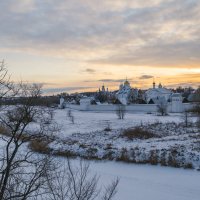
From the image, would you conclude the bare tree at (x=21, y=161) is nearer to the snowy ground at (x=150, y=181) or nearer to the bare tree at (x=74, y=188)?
the bare tree at (x=74, y=188)

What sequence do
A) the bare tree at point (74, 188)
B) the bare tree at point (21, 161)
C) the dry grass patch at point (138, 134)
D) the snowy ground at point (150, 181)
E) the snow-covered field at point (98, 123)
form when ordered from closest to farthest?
the bare tree at point (74, 188) → the bare tree at point (21, 161) → the snowy ground at point (150, 181) → the dry grass patch at point (138, 134) → the snow-covered field at point (98, 123)

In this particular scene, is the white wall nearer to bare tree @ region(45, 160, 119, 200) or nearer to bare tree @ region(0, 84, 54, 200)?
bare tree @ region(45, 160, 119, 200)

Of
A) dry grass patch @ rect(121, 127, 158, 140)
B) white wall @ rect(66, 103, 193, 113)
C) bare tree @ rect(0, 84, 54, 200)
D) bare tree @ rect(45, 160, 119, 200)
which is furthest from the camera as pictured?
white wall @ rect(66, 103, 193, 113)

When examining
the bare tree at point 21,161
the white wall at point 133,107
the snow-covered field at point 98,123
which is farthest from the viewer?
the white wall at point 133,107

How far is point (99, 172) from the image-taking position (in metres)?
20.5

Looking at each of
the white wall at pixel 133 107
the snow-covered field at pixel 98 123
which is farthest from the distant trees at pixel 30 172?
the white wall at pixel 133 107

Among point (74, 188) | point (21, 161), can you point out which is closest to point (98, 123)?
point (21, 161)

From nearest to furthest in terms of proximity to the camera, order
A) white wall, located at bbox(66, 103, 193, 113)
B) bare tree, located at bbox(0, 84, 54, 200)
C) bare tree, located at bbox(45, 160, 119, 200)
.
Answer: bare tree, located at bbox(45, 160, 119, 200)
bare tree, located at bbox(0, 84, 54, 200)
white wall, located at bbox(66, 103, 193, 113)

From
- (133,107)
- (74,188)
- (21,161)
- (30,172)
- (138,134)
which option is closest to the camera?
(74,188)

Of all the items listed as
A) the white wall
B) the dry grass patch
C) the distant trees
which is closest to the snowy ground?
the distant trees

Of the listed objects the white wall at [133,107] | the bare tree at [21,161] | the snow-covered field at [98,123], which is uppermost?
the bare tree at [21,161]

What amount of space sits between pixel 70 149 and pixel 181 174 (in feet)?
33.8

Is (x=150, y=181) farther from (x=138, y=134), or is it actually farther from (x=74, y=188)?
(x=138, y=134)

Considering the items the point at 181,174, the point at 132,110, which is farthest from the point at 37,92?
the point at 132,110
